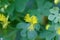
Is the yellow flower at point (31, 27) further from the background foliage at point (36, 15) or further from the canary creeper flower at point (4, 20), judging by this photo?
the canary creeper flower at point (4, 20)

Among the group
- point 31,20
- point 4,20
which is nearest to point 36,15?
point 31,20

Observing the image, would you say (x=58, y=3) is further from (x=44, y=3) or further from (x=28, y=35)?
(x=28, y=35)

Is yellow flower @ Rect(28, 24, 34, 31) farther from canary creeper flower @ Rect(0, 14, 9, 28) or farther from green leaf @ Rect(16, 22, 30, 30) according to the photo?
canary creeper flower @ Rect(0, 14, 9, 28)

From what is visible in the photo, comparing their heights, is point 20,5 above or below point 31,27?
above

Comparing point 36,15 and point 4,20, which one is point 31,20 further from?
point 4,20

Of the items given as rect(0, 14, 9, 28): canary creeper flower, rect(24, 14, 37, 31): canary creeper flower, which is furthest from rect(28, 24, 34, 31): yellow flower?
rect(0, 14, 9, 28): canary creeper flower

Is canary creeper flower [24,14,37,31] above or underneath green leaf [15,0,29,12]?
underneath

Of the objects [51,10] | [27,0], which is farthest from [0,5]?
[51,10]

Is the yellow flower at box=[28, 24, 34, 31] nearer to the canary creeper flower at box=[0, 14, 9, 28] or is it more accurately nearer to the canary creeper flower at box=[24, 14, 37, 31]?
the canary creeper flower at box=[24, 14, 37, 31]

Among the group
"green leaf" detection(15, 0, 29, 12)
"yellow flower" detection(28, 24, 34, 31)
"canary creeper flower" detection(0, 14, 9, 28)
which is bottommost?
"yellow flower" detection(28, 24, 34, 31)
